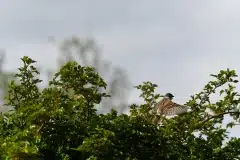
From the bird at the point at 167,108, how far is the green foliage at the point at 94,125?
12cm

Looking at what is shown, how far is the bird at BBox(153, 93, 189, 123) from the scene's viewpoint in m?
3.38

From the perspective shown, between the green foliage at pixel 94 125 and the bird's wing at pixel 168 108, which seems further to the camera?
the bird's wing at pixel 168 108

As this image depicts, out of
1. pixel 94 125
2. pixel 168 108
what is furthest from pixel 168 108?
pixel 94 125

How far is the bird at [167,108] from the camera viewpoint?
3375 millimetres

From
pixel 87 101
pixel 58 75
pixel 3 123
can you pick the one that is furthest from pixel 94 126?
pixel 3 123

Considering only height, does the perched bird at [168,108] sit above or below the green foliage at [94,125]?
above

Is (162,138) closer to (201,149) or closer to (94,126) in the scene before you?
(201,149)

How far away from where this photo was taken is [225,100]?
318 centimetres

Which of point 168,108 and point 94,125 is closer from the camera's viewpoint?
point 94,125

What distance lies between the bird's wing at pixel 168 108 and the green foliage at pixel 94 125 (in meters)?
0.14

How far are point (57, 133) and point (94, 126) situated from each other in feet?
0.74

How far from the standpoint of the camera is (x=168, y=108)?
144 inches

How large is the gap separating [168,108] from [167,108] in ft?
0.09

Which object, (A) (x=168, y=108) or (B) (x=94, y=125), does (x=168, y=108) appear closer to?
(A) (x=168, y=108)
